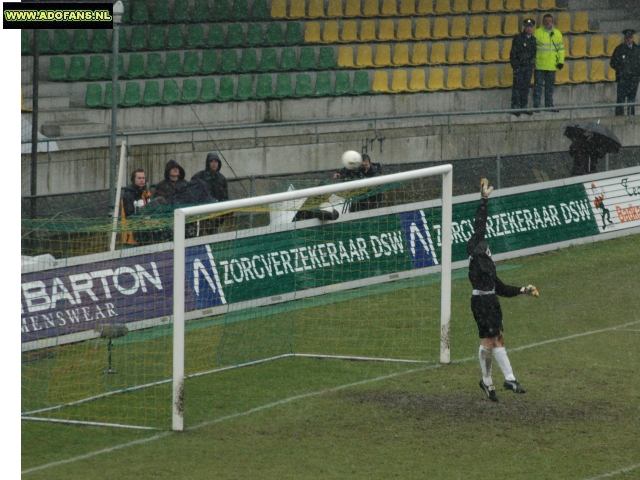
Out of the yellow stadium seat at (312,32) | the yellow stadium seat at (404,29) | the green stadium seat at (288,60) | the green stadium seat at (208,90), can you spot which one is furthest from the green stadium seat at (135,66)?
the yellow stadium seat at (404,29)

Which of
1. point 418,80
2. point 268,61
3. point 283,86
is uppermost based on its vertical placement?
point 268,61

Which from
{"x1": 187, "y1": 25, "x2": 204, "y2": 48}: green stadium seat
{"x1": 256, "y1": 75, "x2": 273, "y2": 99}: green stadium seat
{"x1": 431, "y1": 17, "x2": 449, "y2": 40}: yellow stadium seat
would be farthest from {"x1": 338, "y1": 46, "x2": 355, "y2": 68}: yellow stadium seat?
{"x1": 187, "y1": 25, "x2": 204, "y2": 48}: green stadium seat

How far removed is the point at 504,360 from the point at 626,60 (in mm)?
15939

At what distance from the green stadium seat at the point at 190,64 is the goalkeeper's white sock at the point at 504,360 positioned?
13959 millimetres

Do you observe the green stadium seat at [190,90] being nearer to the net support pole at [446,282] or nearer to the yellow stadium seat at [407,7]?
the yellow stadium seat at [407,7]

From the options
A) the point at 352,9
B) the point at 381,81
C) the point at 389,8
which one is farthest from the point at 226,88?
the point at 389,8

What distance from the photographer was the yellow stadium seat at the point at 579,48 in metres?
28.6

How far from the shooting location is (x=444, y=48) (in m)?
27.3

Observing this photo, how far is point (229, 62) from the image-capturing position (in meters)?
24.5

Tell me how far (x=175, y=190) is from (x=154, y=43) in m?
7.78

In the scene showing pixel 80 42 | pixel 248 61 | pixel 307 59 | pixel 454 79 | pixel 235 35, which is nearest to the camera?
pixel 80 42

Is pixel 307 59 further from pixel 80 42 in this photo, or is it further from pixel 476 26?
pixel 80 42

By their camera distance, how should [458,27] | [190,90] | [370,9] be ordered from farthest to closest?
[458,27]
[370,9]
[190,90]

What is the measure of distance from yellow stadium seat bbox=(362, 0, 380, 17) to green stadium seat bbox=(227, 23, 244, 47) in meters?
3.51
